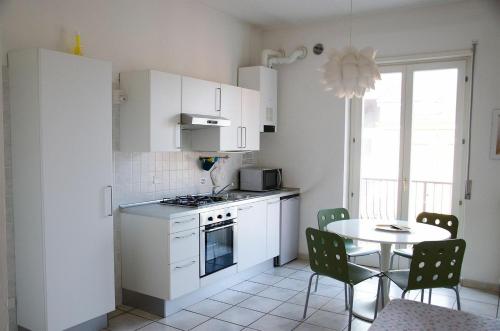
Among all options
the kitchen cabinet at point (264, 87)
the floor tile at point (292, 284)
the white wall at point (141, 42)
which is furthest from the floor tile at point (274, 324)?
the kitchen cabinet at point (264, 87)

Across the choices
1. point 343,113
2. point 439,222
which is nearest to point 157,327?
point 439,222

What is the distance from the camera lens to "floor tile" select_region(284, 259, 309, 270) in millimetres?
5125

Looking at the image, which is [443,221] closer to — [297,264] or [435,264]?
[435,264]

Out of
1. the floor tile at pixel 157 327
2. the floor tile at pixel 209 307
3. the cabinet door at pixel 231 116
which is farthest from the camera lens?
the cabinet door at pixel 231 116

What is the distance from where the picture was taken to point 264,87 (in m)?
5.21

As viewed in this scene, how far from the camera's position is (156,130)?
369cm

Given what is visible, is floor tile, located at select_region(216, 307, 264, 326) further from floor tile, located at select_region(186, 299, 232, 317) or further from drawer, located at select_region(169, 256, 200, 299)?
drawer, located at select_region(169, 256, 200, 299)

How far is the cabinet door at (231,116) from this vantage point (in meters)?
4.43

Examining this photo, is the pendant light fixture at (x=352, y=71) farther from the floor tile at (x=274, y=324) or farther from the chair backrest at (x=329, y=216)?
the floor tile at (x=274, y=324)

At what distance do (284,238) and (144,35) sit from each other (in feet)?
9.07

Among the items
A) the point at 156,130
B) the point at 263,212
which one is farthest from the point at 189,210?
the point at 263,212

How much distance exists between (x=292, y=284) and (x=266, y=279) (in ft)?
1.04

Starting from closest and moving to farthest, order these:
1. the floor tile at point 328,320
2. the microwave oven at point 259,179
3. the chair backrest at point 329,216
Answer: the floor tile at point 328,320, the chair backrest at point 329,216, the microwave oven at point 259,179

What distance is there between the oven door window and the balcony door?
1.78 m
